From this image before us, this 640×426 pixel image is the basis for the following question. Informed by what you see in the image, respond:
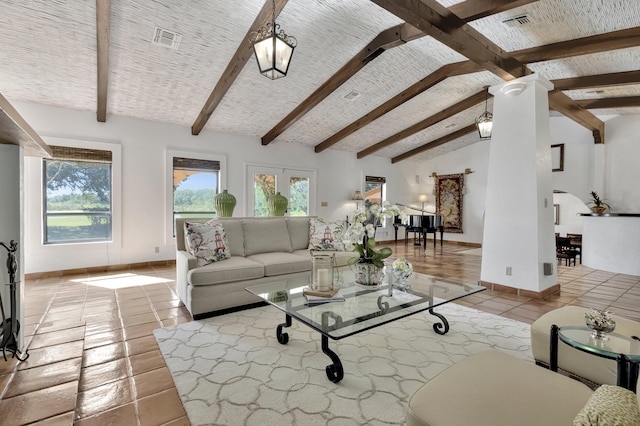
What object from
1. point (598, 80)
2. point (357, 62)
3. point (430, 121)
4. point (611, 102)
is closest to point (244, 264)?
point (357, 62)

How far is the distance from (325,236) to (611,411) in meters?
3.43

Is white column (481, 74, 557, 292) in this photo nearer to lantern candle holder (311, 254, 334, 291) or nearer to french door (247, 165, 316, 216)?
lantern candle holder (311, 254, 334, 291)

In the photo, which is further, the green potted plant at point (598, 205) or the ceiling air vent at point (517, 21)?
the green potted plant at point (598, 205)

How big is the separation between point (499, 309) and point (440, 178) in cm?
665

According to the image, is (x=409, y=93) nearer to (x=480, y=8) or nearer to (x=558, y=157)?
(x=480, y=8)

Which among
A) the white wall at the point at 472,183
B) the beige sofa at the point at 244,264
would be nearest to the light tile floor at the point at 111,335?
the beige sofa at the point at 244,264

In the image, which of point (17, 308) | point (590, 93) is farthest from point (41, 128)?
point (590, 93)

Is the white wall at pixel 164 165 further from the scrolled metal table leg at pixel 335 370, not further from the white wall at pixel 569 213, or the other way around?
the scrolled metal table leg at pixel 335 370

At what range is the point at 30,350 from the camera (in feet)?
6.42

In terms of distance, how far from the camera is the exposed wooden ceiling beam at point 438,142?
24.7 feet

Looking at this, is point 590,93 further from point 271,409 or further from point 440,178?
point 271,409

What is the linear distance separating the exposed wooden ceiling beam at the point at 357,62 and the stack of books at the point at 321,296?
300cm

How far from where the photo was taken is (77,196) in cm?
471

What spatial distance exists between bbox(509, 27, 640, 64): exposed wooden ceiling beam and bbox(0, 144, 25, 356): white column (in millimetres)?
4879
